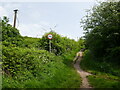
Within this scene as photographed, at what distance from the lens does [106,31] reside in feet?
68.9

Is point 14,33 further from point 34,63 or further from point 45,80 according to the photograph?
point 45,80

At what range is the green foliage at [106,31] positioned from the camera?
19.9 m

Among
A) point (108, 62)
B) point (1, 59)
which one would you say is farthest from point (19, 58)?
point (108, 62)

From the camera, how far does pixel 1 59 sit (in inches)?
349

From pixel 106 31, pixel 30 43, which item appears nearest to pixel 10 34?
pixel 30 43

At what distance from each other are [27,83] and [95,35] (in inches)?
628

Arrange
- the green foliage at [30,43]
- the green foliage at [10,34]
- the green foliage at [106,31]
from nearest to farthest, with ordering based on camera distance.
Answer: the green foliage at [10,34]
the green foliage at [30,43]
the green foliage at [106,31]

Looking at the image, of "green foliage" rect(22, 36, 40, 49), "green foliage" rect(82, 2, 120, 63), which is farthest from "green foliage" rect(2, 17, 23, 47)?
"green foliage" rect(82, 2, 120, 63)

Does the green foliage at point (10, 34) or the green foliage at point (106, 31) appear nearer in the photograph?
the green foliage at point (10, 34)

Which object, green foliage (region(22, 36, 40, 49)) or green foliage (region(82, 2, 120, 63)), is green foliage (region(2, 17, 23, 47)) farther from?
green foliage (region(82, 2, 120, 63))

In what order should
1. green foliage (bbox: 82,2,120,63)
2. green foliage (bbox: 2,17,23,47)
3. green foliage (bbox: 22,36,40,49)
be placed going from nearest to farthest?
green foliage (bbox: 2,17,23,47) → green foliage (bbox: 22,36,40,49) → green foliage (bbox: 82,2,120,63)

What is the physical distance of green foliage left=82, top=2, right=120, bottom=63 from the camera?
65.2ft

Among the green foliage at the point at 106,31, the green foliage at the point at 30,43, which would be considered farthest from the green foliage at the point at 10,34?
the green foliage at the point at 106,31

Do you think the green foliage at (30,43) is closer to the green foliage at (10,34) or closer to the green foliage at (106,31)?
the green foliage at (10,34)
